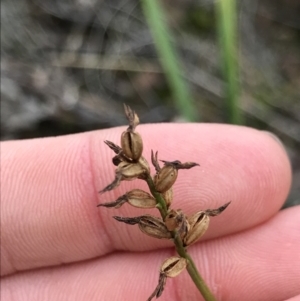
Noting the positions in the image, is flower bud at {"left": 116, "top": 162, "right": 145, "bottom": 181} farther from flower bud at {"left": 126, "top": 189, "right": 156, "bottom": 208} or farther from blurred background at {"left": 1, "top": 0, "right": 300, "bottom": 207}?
blurred background at {"left": 1, "top": 0, "right": 300, "bottom": 207}

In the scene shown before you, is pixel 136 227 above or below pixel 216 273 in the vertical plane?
above

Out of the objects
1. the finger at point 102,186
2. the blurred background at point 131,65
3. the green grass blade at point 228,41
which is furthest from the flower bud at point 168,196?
the blurred background at point 131,65

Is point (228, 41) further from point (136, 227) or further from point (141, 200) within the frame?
point (141, 200)

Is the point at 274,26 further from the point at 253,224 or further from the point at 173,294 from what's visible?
the point at 173,294

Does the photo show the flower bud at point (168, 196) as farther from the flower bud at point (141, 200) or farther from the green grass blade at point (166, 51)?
the green grass blade at point (166, 51)

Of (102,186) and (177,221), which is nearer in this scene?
(177,221)

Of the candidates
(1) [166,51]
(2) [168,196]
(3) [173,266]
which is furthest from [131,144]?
(1) [166,51]

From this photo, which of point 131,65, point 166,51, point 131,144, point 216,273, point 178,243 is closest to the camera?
point 131,144
